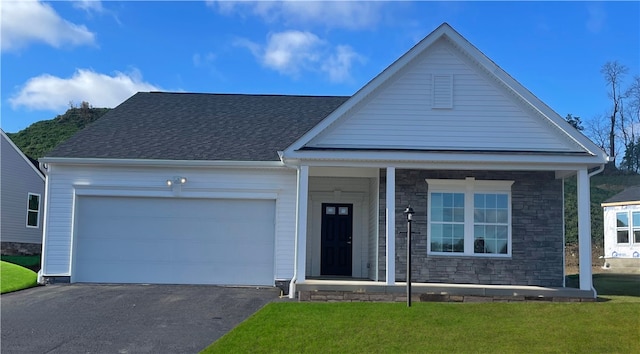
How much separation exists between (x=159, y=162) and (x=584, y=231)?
988cm

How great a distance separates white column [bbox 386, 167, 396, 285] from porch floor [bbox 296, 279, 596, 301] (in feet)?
0.89

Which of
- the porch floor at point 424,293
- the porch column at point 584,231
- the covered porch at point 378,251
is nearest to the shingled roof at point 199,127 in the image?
the covered porch at point 378,251

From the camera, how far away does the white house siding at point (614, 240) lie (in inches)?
944

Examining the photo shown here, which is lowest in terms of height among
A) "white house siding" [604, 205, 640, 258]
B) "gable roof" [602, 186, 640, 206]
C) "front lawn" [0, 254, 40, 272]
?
"front lawn" [0, 254, 40, 272]

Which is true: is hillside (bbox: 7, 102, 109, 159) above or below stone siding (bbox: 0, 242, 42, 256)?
above

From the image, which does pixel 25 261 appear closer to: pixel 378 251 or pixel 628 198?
pixel 378 251

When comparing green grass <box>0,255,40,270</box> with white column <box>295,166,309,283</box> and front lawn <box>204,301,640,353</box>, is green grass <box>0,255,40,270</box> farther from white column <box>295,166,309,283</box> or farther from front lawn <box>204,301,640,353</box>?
front lawn <box>204,301,640,353</box>

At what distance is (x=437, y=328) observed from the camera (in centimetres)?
967

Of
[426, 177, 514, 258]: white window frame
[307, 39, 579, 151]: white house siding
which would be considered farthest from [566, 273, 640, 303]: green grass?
[307, 39, 579, 151]: white house siding

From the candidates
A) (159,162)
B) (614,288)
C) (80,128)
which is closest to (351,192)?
(159,162)

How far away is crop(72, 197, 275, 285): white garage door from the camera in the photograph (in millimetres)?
15250

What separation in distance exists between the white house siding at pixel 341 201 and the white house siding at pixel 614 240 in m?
13.5

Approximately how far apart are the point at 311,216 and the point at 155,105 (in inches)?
256

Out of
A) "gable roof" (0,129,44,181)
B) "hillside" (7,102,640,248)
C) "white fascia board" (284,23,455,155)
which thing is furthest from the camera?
"hillside" (7,102,640,248)
